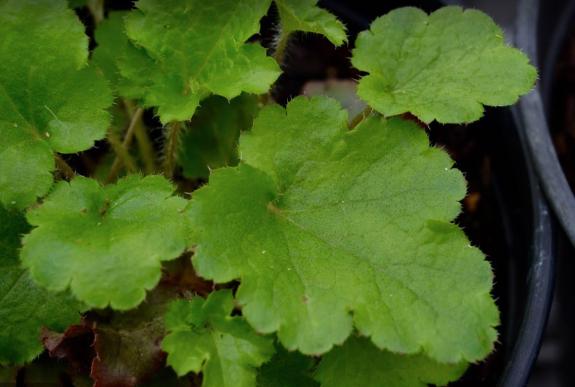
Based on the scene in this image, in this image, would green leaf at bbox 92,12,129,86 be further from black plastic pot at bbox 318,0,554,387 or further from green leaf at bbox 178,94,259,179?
black plastic pot at bbox 318,0,554,387

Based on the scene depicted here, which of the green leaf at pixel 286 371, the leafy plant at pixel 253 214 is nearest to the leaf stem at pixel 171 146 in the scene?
the leafy plant at pixel 253 214

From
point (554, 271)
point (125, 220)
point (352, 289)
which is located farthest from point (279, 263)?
point (554, 271)

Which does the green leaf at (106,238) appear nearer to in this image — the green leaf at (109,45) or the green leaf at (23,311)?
the green leaf at (23,311)

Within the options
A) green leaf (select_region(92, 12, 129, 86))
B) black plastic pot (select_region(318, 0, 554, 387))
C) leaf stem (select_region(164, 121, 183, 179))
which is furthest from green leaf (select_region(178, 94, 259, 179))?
black plastic pot (select_region(318, 0, 554, 387))

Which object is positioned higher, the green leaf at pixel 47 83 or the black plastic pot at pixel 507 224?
the green leaf at pixel 47 83

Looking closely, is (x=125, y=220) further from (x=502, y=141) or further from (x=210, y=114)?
(x=502, y=141)

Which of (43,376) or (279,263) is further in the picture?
(43,376)

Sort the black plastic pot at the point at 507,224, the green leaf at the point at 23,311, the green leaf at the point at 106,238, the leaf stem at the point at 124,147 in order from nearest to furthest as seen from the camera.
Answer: the green leaf at the point at 106,238
the green leaf at the point at 23,311
the black plastic pot at the point at 507,224
the leaf stem at the point at 124,147
